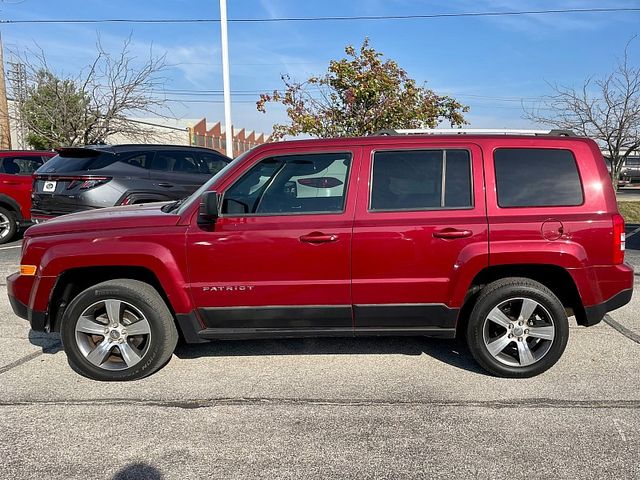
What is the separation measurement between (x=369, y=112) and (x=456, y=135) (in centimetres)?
845

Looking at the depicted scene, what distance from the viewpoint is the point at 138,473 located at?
2.54 meters

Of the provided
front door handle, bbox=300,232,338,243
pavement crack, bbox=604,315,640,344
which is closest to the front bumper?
front door handle, bbox=300,232,338,243

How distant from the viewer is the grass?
42.4 ft

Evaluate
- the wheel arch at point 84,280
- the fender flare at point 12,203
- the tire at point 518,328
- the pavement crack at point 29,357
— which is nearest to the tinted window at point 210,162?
the fender flare at point 12,203

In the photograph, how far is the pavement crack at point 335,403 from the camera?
3195 millimetres

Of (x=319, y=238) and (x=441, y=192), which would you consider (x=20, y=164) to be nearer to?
(x=319, y=238)

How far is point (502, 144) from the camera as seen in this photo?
11.9 ft

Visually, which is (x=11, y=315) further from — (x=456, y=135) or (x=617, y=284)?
(x=617, y=284)

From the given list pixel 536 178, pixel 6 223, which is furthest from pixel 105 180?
pixel 536 178

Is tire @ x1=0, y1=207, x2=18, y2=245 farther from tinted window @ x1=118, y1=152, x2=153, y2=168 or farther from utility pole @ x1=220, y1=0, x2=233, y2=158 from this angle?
utility pole @ x1=220, y1=0, x2=233, y2=158

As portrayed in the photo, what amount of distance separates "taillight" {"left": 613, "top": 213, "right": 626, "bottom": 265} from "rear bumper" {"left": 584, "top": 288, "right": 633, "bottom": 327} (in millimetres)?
276

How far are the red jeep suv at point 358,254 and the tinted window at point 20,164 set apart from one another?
23.4ft

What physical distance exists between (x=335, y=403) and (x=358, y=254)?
1056mm

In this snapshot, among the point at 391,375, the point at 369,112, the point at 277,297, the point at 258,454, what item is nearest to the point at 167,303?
the point at 277,297
